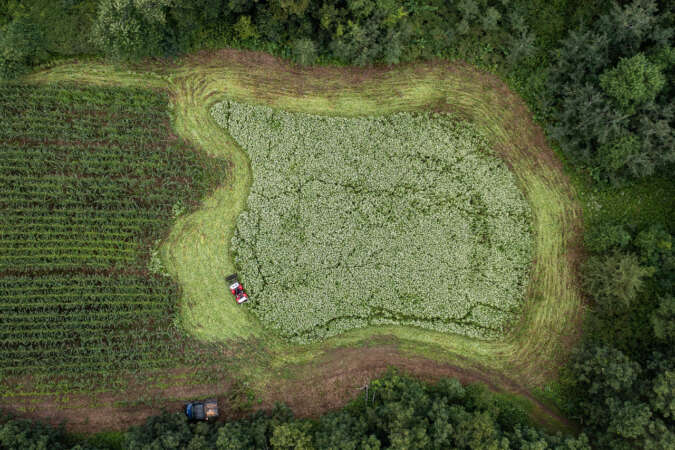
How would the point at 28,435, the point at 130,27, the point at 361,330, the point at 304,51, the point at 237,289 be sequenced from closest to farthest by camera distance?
the point at 130,27
the point at 28,435
the point at 304,51
the point at 237,289
the point at 361,330

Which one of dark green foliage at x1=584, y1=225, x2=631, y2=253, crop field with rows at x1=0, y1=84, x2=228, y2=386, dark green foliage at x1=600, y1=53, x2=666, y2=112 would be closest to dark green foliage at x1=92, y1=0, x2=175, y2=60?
crop field with rows at x1=0, y1=84, x2=228, y2=386

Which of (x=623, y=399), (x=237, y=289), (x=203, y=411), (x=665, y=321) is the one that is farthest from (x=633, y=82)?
(x=203, y=411)

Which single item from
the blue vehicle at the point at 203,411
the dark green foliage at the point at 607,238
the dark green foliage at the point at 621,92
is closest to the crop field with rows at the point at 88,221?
the blue vehicle at the point at 203,411

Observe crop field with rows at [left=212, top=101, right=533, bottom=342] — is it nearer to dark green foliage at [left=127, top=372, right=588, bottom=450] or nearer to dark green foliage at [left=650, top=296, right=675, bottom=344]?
dark green foliage at [left=127, top=372, right=588, bottom=450]

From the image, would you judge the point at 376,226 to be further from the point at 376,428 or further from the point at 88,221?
the point at 88,221

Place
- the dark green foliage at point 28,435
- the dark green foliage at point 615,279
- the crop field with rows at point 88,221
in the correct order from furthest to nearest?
the crop field with rows at point 88,221 → the dark green foliage at point 615,279 → the dark green foliage at point 28,435

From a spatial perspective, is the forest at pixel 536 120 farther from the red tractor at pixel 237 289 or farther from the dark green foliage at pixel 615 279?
the red tractor at pixel 237 289

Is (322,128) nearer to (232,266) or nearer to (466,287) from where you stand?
(232,266)
